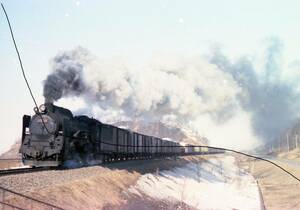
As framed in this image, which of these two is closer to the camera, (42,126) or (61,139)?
(61,139)

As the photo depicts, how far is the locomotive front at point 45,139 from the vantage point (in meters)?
25.9

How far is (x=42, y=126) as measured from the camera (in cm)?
2675

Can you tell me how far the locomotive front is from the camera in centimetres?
2586

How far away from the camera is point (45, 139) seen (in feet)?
86.7

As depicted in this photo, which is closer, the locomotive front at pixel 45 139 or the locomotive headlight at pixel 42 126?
the locomotive front at pixel 45 139

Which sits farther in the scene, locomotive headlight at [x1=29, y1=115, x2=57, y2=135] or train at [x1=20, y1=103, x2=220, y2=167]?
locomotive headlight at [x1=29, y1=115, x2=57, y2=135]

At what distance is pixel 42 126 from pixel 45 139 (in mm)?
880

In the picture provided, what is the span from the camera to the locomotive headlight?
2638 cm

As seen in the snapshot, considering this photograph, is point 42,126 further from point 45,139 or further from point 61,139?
point 61,139

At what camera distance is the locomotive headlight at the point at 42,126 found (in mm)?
26375

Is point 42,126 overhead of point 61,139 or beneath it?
overhead

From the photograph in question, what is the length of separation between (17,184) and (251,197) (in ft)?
85.6

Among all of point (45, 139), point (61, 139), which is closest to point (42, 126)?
point (45, 139)

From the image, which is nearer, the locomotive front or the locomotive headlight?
the locomotive front
